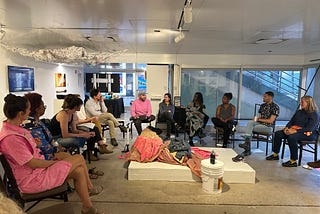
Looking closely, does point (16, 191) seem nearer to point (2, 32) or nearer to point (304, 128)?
point (2, 32)

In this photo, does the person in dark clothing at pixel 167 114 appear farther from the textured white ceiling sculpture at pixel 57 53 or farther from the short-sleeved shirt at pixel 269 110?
the textured white ceiling sculpture at pixel 57 53

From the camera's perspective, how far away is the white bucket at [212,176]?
2719 mm

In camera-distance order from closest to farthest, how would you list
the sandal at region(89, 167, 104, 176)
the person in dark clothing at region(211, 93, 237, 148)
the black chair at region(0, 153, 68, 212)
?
the black chair at region(0, 153, 68, 212) → the sandal at region(89, 167, 104, 176) → the person in dark clothing at region(211, 93, 237, 148)

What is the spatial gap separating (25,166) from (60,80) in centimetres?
538

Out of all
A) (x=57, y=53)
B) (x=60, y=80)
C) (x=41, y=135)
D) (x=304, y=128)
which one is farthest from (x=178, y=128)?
(x=60, y=80)

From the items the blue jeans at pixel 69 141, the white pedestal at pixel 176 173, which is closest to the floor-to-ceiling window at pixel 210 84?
the white pedestal at pixel 176 173

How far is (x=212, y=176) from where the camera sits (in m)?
2.74

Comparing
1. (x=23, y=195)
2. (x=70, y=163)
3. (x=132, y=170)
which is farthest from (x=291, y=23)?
(x=23, y=195)

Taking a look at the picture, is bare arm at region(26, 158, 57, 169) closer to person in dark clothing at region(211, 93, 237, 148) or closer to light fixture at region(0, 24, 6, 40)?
light fixture at region(0, 24, 6, 40)

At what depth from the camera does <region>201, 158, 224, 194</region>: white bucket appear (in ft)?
8.92

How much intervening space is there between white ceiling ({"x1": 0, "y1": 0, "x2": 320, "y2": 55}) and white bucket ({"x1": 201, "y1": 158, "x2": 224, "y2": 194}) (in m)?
1.76

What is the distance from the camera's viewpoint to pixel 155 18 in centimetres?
292

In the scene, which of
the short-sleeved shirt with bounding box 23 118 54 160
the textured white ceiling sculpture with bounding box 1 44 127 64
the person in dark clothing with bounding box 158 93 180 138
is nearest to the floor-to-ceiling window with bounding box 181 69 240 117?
the person in dark clothing with bounding box 158 93 180 138

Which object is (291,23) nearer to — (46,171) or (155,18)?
(155,18)
